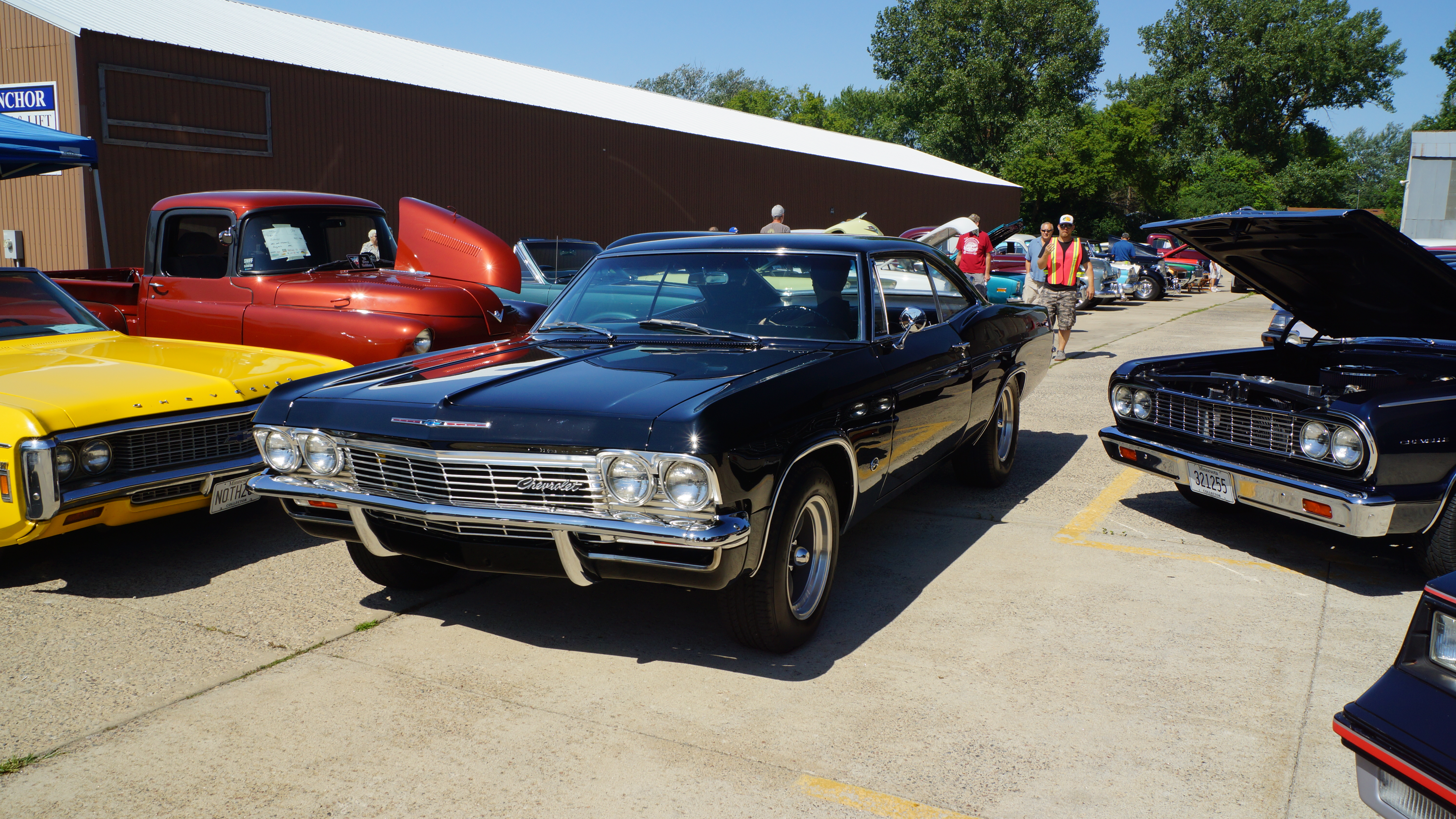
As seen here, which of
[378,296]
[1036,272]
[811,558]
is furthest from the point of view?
[1036,272]

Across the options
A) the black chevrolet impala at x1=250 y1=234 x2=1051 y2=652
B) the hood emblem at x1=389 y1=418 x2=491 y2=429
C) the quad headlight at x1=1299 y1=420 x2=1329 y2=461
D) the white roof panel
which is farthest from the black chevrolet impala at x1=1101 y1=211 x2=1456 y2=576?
the white roof panel

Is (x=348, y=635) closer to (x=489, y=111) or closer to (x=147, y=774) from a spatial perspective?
(x=147, y=774)

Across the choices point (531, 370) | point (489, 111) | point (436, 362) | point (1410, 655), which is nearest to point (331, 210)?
point (436, 362)

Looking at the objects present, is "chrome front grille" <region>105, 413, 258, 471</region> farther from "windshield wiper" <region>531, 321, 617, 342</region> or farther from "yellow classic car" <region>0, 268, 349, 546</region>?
"windshield wiper" <region>531, 321, 617, 342</region>

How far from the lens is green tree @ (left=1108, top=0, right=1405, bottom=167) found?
6128 cm

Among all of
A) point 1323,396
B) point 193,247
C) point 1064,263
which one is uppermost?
point 1064,263

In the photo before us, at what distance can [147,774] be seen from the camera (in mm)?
3066

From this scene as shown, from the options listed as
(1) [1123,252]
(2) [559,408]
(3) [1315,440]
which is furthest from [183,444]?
(1) [1123,252]

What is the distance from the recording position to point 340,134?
696 inches

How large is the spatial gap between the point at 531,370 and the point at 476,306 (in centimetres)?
326

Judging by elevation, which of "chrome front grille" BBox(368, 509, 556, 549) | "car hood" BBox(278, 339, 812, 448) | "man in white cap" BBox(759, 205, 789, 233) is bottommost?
"chrome front grille" BBox(368, 509, 556, 549)

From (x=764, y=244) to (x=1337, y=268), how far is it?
3.16 metres

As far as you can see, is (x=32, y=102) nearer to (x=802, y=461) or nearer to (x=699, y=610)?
(x=699, y=610)

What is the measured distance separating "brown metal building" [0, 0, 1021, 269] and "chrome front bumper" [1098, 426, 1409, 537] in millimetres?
13939
